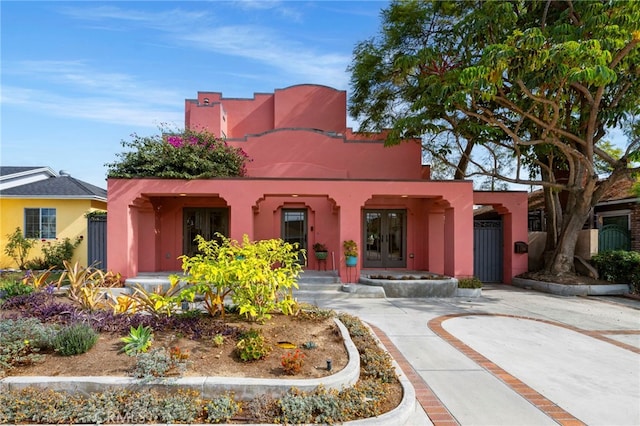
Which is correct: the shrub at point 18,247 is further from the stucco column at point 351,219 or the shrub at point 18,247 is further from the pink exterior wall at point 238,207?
the stucco column at point 351,219

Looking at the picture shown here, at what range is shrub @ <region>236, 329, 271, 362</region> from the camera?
12.9 ft

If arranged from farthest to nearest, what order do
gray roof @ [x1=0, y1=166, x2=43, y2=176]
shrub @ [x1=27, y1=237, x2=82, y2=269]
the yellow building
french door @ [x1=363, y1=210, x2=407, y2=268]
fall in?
gray roof @ [x1=0, y1=166, x2=43, y2=176] → the yellow building → shrub @ [x1=27, y1=237, x2=82, y2=269] → french door @ [x1=363, y1=210, x2=407, y2=268]

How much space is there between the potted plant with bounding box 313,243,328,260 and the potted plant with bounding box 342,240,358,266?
1.77 meters

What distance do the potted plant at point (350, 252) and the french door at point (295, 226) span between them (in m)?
2.60

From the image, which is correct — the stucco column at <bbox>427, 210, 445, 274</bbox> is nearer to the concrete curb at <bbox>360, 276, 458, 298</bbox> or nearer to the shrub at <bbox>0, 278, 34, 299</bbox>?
the concrete curb at <bbox>360, 276, 458, 298</bbox>

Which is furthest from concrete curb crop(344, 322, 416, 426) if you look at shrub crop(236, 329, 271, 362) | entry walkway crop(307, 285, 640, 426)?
shrub crop(236, 329, 271, 362)

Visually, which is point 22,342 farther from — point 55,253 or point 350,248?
point 55,253

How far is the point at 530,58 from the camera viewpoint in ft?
25.0

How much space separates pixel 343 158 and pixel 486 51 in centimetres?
A: 602

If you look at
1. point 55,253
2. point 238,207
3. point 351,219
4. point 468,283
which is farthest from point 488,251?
point 55,253

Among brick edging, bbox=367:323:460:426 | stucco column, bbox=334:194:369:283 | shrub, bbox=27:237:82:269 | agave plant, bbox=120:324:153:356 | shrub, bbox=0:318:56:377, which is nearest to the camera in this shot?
brick edging, bbox=367:323:460:426

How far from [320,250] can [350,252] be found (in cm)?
214

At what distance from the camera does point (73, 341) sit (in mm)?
3977

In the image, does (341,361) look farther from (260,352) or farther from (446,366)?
(446,366)
